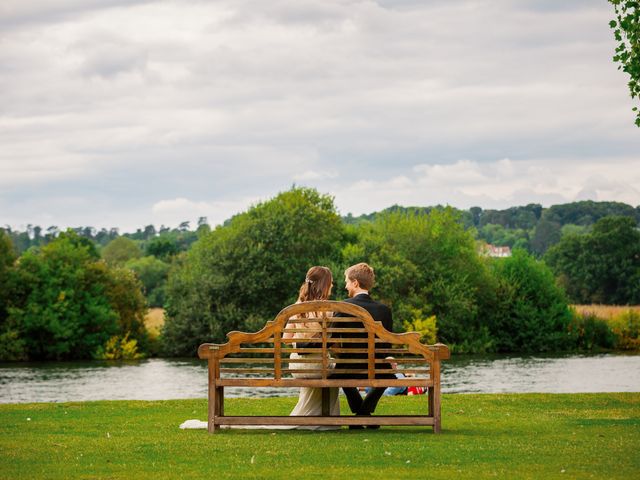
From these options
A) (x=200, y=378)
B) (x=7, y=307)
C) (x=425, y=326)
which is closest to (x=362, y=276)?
(x=200, y=378)

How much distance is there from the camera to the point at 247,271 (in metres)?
59.1

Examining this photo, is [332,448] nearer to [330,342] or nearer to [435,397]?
[330,342]

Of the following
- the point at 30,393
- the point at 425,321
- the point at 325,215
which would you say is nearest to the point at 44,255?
the point at 325,215

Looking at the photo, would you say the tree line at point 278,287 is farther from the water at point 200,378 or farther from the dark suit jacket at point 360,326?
the dark suit jacket at point 360,326

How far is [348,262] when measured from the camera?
58344mm

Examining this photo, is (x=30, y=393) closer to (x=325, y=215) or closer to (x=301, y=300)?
(x=301, y=300)

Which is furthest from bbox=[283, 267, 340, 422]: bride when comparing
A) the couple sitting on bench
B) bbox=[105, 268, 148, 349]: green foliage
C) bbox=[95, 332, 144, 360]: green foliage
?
bbox=[105, 268, 148, 349]: green foliage

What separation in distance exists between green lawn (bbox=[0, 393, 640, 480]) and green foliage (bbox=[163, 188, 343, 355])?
43.4 metres

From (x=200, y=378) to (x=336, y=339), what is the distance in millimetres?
31302

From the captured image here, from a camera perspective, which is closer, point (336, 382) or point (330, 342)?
Result: point (336, 382)

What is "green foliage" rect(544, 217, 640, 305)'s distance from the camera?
9006 cm

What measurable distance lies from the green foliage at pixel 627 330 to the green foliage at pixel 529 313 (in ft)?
10.4

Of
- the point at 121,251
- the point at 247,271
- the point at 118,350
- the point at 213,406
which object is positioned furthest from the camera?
the point at 121,251

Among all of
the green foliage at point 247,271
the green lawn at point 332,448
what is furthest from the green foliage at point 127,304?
the green lawn at point 332,448
